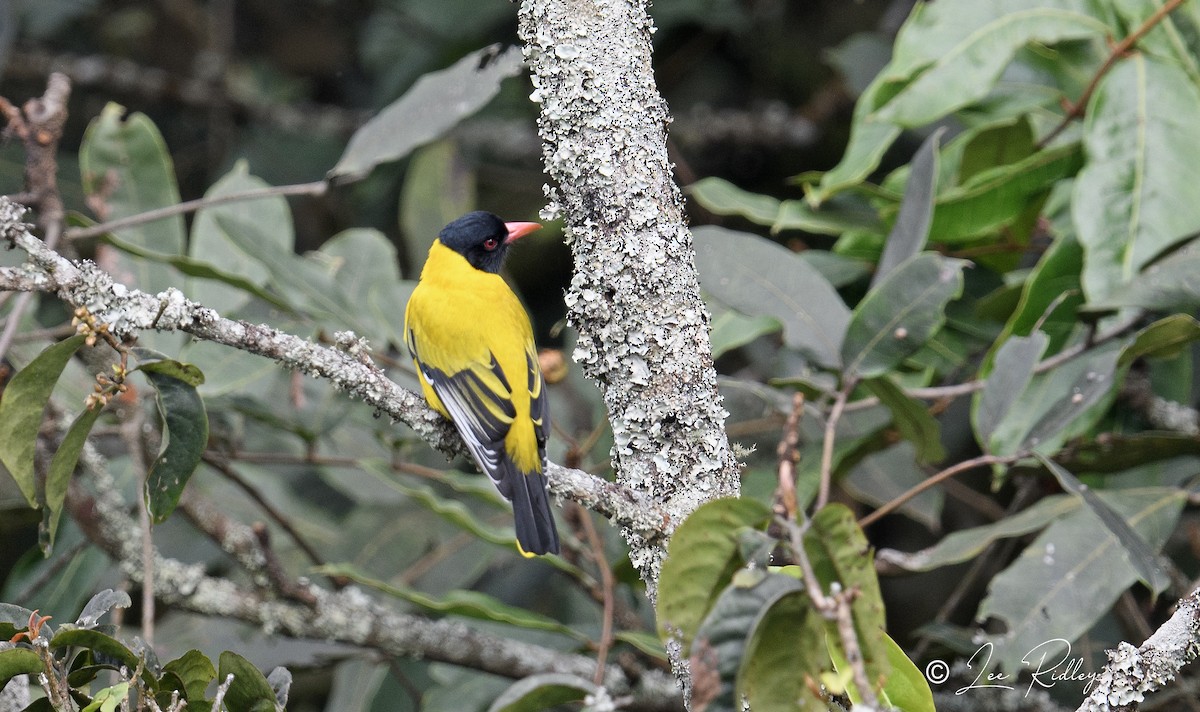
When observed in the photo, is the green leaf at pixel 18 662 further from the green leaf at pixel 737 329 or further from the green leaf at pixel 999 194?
the green leaf at pixel 999 194

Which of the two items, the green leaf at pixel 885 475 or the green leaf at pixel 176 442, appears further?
the green leaf at pixel 885 475

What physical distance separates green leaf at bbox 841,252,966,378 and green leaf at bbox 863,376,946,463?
4cm

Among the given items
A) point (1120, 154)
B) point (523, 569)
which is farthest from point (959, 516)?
point (1120, 154)

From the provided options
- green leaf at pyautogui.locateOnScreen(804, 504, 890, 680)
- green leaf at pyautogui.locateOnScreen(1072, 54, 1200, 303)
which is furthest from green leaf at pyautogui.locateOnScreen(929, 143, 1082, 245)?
green leaf at pyautogui.locateOnScreen(804, 504, 890, 680)

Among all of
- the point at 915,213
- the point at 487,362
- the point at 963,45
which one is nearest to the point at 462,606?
the point at 487,362

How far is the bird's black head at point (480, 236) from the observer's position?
3451 mm

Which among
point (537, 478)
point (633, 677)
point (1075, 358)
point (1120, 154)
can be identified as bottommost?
point (633, 677)

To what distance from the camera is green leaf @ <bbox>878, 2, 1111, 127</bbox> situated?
105 inches

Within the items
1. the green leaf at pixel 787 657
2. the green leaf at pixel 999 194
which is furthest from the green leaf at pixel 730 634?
the green leaf at pixel 999 194

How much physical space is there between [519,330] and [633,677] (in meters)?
1.01

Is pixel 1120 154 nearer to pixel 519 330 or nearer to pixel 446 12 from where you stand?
pixel 519 330

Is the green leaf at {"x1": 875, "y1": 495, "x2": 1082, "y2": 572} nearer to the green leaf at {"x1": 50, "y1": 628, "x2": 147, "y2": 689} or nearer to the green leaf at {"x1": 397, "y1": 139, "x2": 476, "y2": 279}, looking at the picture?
the green leaf at {"x1": 50, "y1": 628, "x2": 147, "y2": 689}

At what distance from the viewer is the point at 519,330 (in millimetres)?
3139

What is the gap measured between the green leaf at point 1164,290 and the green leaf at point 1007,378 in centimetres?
20
